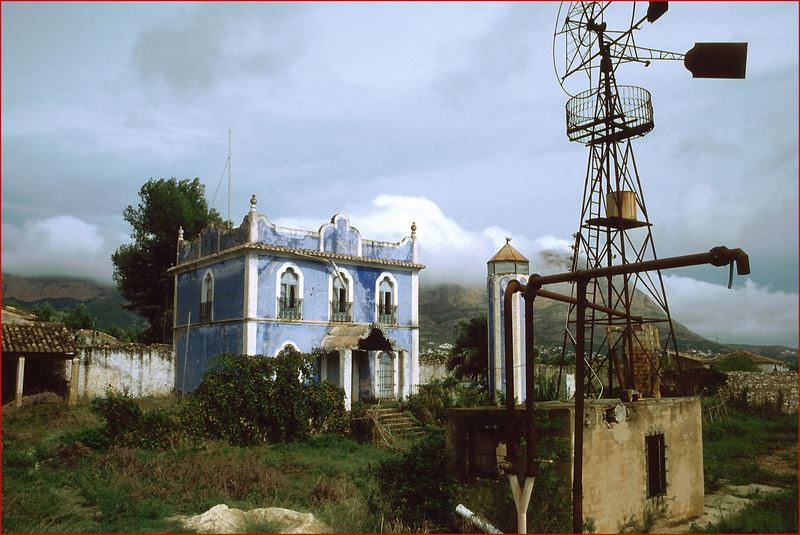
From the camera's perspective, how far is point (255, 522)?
9414 millimetres

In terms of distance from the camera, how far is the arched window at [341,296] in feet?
84.3

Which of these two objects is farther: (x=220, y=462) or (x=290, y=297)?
(x=290, y=297)

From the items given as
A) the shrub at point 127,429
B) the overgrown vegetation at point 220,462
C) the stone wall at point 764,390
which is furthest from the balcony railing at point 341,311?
the stone wall at point 764,390

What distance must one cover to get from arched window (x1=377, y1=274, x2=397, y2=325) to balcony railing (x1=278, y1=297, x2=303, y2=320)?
12.1 feet

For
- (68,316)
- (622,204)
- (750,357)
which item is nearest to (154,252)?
(68,316)

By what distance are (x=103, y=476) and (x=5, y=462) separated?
285 cm

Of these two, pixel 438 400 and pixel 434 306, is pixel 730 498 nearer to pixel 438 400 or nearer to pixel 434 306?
pixel 438 400

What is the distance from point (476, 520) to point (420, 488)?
1.19 m

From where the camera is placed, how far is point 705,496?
14781 millimetres

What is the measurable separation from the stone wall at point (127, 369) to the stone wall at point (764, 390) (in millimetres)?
24362

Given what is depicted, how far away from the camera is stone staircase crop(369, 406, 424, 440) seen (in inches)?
807

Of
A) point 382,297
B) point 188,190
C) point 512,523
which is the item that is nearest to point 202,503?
point 512,523

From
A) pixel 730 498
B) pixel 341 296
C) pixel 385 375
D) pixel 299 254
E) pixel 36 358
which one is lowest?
pixel 730 498

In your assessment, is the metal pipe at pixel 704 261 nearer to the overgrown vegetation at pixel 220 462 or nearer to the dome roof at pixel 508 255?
the overgrown vegetation at pixel 220 462
